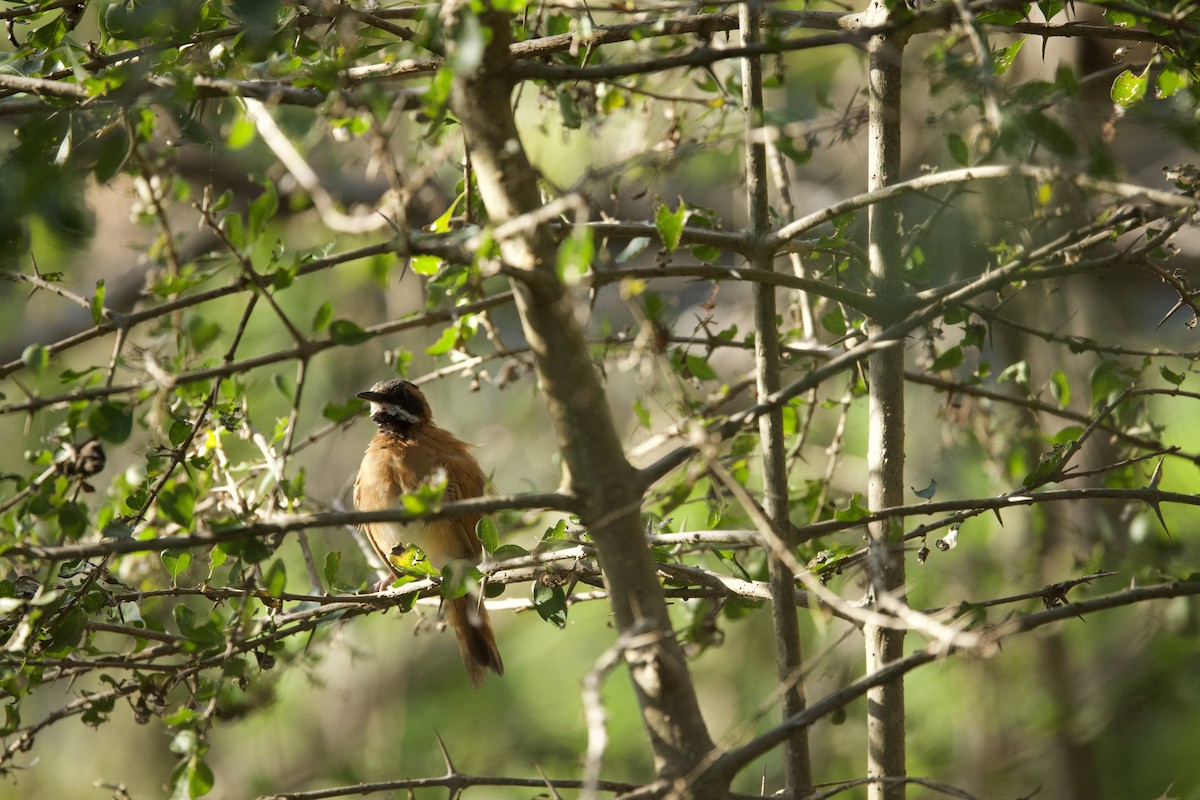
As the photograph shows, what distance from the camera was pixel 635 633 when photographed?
7.16ft

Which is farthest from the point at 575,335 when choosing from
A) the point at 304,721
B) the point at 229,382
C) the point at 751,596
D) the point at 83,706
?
Result: the point at 304,721

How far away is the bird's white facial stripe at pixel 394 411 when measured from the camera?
224 inches

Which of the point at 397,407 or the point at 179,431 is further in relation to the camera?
the point at 397,407

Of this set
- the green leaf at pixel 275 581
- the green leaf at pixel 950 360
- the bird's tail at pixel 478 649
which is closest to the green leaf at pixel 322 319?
the green leaf at pixel 275 581

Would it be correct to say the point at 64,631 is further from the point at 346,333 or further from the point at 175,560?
the point at 346,333

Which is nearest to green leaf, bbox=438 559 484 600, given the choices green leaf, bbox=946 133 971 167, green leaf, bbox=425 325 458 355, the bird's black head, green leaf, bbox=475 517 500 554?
green leaf, bbox=475 517 500 554

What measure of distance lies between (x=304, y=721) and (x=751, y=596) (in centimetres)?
650

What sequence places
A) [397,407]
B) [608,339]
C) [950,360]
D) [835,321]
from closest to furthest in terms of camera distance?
[950,360] → [835,321] → [608,339] → [397,407]

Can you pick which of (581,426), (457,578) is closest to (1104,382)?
(581,426)

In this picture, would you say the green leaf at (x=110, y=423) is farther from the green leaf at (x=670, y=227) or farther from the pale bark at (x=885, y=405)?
the pale bark at (x=885, y=405)

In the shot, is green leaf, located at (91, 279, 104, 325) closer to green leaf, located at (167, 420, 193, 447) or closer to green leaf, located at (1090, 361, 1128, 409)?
green leaf, located at (167, 420, 193, 447)

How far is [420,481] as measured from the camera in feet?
17.3

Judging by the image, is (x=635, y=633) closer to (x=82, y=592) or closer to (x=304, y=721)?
(x=82, y=592)

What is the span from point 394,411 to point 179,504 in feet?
11.6
